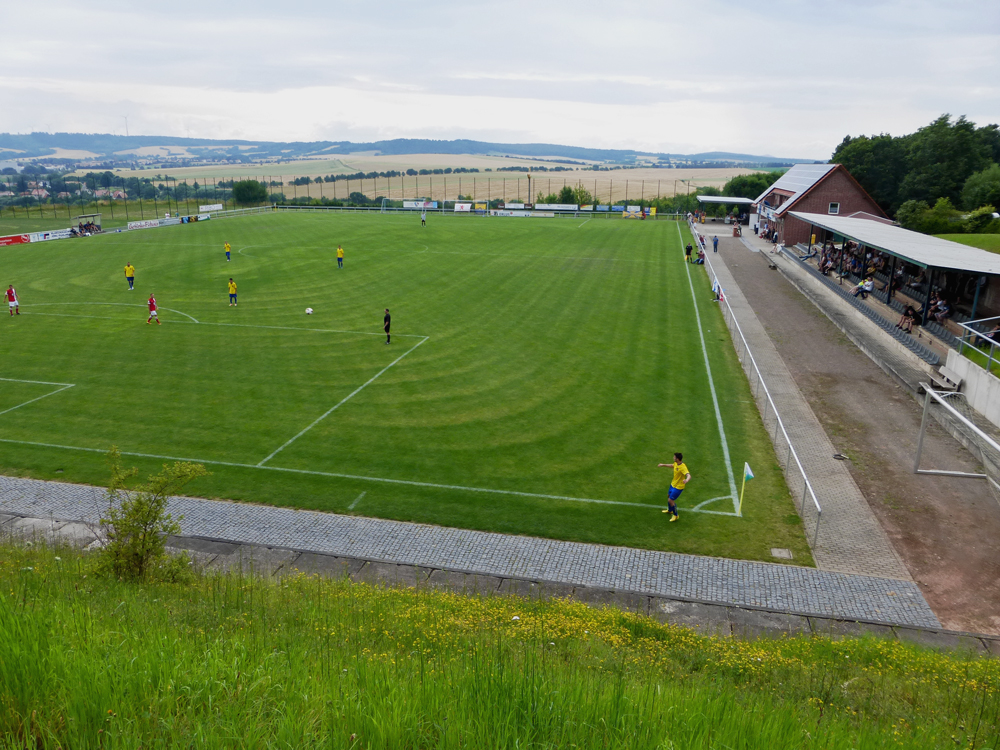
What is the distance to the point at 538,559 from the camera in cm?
1331

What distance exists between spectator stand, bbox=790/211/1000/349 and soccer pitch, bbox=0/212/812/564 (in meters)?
8.12

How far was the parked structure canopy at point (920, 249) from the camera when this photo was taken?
2453 centimetres

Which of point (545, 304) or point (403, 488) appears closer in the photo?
point (403, 488)

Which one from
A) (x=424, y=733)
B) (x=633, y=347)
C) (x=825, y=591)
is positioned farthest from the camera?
(x=633, y=347)

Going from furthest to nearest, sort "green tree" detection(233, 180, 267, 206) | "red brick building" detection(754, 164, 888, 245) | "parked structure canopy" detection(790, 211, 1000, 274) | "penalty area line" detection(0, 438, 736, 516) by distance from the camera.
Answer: "green tree" detection(233, 180, 267, 206) → "red brick building" detection(754, 164, 888, 245) → "parked structure canopy" detection(790, 211, 1000, 274) → "penalty area line" detection(0, 438, 736, 516)

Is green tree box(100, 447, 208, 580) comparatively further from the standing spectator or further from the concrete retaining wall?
the standing spectator

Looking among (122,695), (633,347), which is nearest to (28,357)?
(633,347)

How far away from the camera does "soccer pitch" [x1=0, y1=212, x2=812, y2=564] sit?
15.7 metres

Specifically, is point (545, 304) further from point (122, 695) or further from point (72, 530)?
point (122, 695)

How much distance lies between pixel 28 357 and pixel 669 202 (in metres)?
85.6

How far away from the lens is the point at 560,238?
62906 mm

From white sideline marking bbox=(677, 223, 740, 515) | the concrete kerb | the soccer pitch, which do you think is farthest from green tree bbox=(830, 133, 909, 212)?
the concrete kerb

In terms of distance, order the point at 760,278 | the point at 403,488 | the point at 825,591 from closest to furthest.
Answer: the point at 825,591
the point at 403,488
the point at 760,278

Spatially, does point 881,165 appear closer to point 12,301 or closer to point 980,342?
point 980,342
